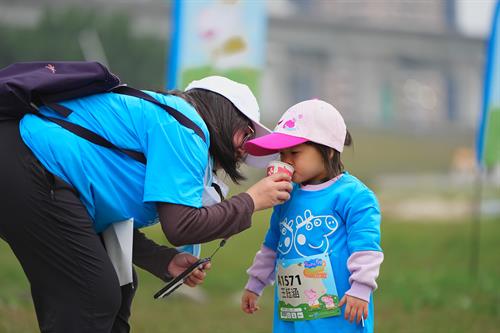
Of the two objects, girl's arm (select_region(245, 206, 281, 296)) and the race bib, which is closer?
the race bib

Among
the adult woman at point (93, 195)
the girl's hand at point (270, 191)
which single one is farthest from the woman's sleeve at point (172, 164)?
the girl's hand at point (270, 191)

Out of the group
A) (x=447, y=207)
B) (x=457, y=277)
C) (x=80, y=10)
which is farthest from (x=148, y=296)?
(x=80, y=10)

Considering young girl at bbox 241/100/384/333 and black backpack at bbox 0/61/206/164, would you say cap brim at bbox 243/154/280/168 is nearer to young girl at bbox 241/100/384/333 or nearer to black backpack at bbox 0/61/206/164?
young girl at bbox 241/100/384/333

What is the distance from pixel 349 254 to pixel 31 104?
48.0 inches

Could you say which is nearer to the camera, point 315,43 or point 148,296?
point 148,296

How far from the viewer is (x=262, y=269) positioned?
356cm

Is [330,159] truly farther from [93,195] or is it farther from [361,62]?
[361,62]

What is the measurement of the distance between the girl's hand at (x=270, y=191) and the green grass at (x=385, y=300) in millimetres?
2770

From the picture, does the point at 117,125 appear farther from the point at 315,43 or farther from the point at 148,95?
the point at 315,43

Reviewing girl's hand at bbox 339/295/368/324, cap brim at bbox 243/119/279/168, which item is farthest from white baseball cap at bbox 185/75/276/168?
girl's hand at bbox 339/295/368/324

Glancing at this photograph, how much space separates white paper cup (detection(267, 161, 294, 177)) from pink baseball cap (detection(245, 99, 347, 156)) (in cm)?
5

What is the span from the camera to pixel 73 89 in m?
3.00

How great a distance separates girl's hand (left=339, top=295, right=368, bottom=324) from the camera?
3178 millimetres

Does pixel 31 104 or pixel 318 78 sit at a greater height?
pixel 31 104
